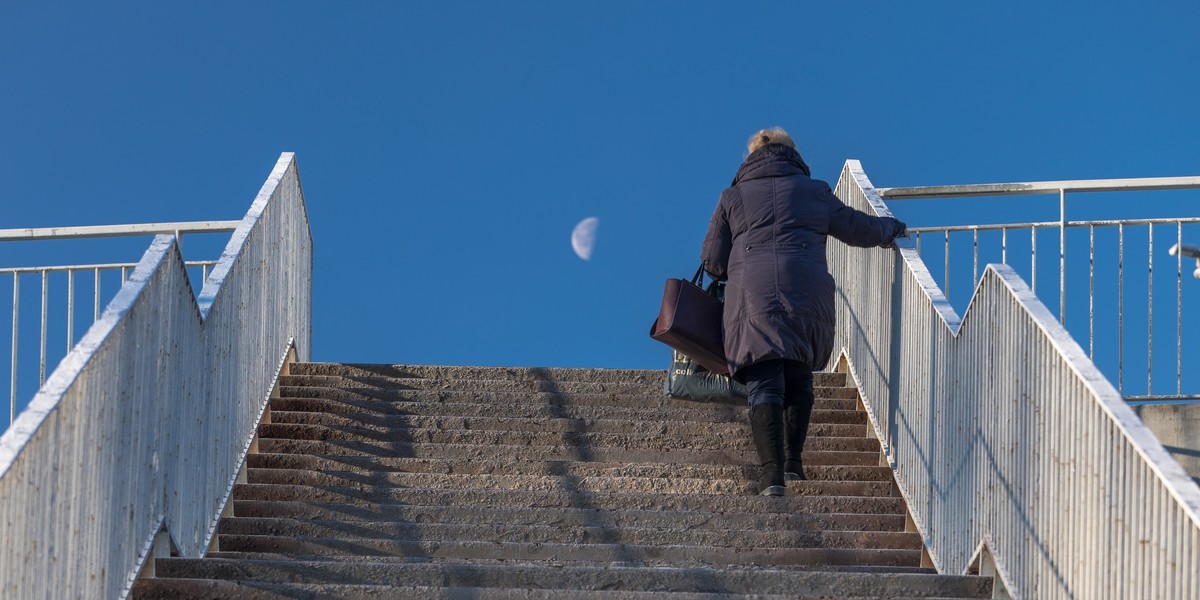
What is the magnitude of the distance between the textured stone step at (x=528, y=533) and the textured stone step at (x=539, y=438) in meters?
1.19

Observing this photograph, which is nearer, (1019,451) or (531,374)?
(1019,451)

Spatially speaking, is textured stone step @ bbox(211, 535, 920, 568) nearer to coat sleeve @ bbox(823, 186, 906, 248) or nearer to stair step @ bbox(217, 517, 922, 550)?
stair step @ bbox(217, 517, 922, 550)

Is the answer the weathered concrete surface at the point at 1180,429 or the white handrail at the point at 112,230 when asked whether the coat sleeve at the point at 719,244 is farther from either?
the white handrail at the point at 112,230

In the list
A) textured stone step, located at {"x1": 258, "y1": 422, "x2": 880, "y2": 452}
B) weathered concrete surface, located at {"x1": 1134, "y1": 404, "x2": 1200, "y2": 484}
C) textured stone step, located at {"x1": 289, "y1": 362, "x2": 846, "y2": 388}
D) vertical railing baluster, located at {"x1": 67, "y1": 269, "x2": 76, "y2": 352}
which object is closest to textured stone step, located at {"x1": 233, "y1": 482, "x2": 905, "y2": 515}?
textured stone step, located at {"x1": 258, "y1": 422, "x2": 880, "y2": 452}

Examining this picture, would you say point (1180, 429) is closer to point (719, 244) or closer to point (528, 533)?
point (719, 244)

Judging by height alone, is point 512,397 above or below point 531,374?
below

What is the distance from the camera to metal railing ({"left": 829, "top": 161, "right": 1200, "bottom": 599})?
4.87 meters

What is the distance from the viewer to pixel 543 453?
8242 millimetres

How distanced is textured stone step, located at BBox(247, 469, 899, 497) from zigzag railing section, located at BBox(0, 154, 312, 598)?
0.26 meters

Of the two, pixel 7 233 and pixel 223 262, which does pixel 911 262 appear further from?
pixel 7 233

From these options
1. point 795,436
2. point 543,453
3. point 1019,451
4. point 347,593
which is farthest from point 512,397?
point 1019,451

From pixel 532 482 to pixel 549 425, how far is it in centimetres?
75

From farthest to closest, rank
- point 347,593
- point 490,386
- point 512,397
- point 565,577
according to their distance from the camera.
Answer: point 490,386
point 512,397
point 565,577
point 347,593

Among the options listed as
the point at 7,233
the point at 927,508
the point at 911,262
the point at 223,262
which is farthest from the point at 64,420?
the point at 7,233
